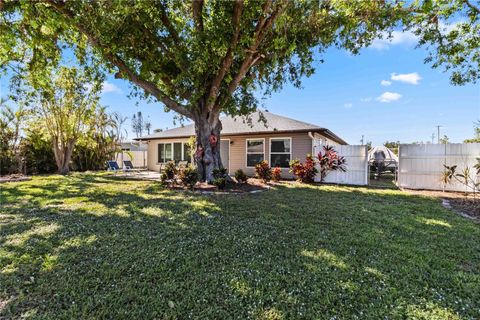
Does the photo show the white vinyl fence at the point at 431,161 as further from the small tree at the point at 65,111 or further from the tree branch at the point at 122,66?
the small tree at the point at 65,111

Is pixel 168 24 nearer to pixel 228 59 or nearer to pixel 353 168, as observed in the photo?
pixel 228 59

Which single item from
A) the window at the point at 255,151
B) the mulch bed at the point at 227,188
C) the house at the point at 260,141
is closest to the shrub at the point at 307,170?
the house at the point at 260,141

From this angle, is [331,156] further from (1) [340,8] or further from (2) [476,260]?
(2) [476,260]

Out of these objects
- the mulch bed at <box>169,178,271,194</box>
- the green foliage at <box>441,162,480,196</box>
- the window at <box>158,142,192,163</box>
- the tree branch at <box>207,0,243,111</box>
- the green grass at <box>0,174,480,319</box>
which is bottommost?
the green grass at <box>0,174,480,319</box>

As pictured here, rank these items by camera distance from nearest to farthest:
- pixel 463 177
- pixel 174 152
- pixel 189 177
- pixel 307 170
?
pixel 189 177 → pixel 463 177 → pixel 307 170 → pixel 174 152

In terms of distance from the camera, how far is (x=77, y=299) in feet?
7.46

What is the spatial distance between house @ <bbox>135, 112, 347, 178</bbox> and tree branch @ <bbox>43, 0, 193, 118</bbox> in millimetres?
4339

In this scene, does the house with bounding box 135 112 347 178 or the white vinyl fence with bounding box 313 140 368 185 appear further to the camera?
the house with bounding box 135 112 347 178

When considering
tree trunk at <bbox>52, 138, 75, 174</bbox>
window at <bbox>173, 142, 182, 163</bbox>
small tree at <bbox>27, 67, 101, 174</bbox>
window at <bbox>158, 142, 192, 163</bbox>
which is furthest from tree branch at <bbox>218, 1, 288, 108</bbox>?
tree trunk at <bbox>52, 138, 75, 174</bbox>

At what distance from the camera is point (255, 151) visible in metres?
13.9

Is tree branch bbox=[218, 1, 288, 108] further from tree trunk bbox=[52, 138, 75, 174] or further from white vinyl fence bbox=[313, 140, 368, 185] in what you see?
tree trunk bbox=[52, 138, 75, 174]

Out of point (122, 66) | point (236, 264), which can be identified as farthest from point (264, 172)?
point (236, 264)

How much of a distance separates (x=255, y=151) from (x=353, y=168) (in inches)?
212

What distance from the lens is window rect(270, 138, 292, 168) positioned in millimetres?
12922
